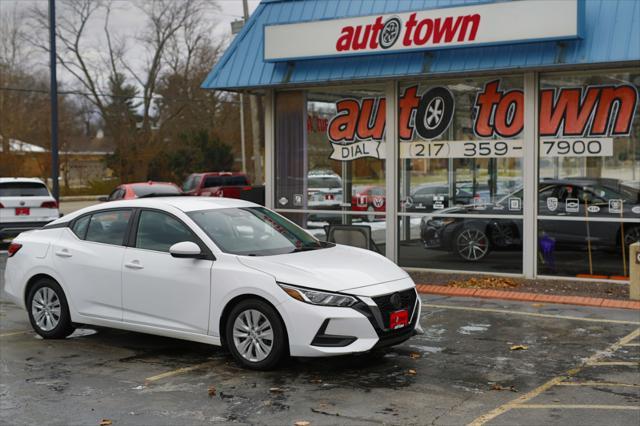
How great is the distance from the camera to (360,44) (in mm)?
13367

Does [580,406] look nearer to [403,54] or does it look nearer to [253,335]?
[253,335]

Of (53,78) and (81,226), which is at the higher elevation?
(53,78)

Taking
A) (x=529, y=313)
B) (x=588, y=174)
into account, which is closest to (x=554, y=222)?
(x=588, y=174)

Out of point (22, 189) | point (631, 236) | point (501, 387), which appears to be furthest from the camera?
point (22, 189)

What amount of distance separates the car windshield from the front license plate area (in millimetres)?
1296

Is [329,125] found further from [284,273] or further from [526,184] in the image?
[284,273]

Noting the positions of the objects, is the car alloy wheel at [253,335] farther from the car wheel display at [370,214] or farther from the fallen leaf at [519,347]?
the car wheel display at [370,214]

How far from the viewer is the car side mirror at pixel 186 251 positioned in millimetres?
7637

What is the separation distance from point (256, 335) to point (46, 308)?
9.27 ft

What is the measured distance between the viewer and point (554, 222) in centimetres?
1269

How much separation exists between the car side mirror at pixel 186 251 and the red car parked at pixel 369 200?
6.89 meters

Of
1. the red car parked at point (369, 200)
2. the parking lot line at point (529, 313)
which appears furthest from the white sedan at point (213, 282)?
the red car parked at point (369, 200)

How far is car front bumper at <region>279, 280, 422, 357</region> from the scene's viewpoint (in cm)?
698

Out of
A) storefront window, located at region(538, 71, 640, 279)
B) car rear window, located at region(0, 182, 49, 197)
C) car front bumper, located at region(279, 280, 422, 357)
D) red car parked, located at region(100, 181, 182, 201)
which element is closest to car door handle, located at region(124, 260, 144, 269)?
car front bumper, located at region(279, 280, 422, 357)
